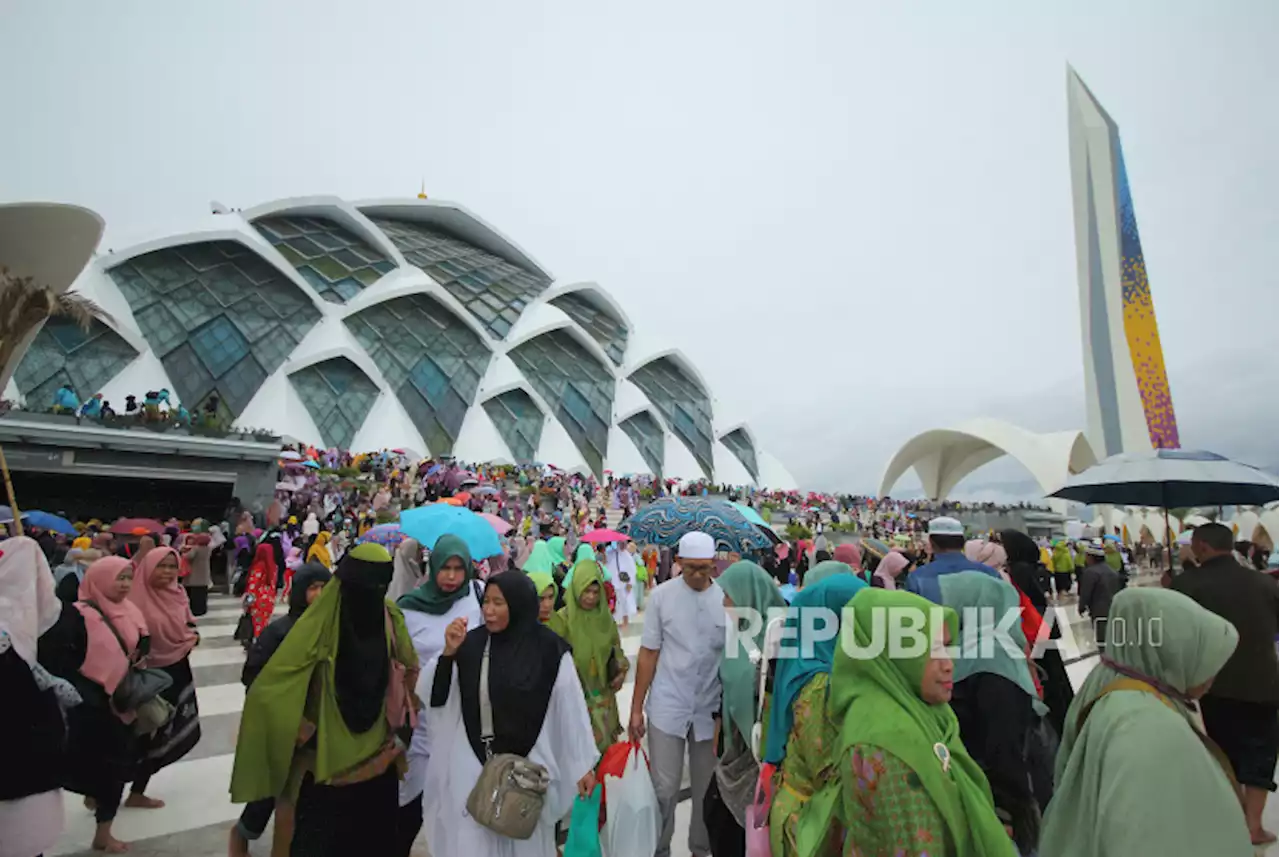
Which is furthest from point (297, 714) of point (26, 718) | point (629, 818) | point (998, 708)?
point (998, 708)

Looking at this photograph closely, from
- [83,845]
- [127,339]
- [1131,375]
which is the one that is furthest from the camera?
[1131,375]

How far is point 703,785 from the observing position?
9.35 feet

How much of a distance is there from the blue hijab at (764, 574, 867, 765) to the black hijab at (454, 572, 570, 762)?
71 centimetres

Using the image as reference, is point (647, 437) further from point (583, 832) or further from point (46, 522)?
point (583, 832)

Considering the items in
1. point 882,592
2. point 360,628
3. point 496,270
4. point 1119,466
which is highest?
point 496,270

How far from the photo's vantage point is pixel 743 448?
114 feet

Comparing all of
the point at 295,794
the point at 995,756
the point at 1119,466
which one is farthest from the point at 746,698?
the point at 1119,466

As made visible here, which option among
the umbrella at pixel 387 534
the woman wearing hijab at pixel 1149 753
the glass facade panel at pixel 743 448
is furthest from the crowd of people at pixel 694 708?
the glass facade panel at pixel 743 448

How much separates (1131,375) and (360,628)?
80.9ft

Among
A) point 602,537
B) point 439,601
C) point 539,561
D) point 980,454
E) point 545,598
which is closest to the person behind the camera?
point 439,601

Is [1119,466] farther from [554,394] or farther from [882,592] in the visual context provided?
[554,394]

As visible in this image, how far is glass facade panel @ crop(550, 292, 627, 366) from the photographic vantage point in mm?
32094

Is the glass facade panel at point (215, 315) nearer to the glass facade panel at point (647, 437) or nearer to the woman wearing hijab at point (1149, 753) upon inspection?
the glass facade panel at point (647, 437)

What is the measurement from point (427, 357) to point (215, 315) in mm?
6704
